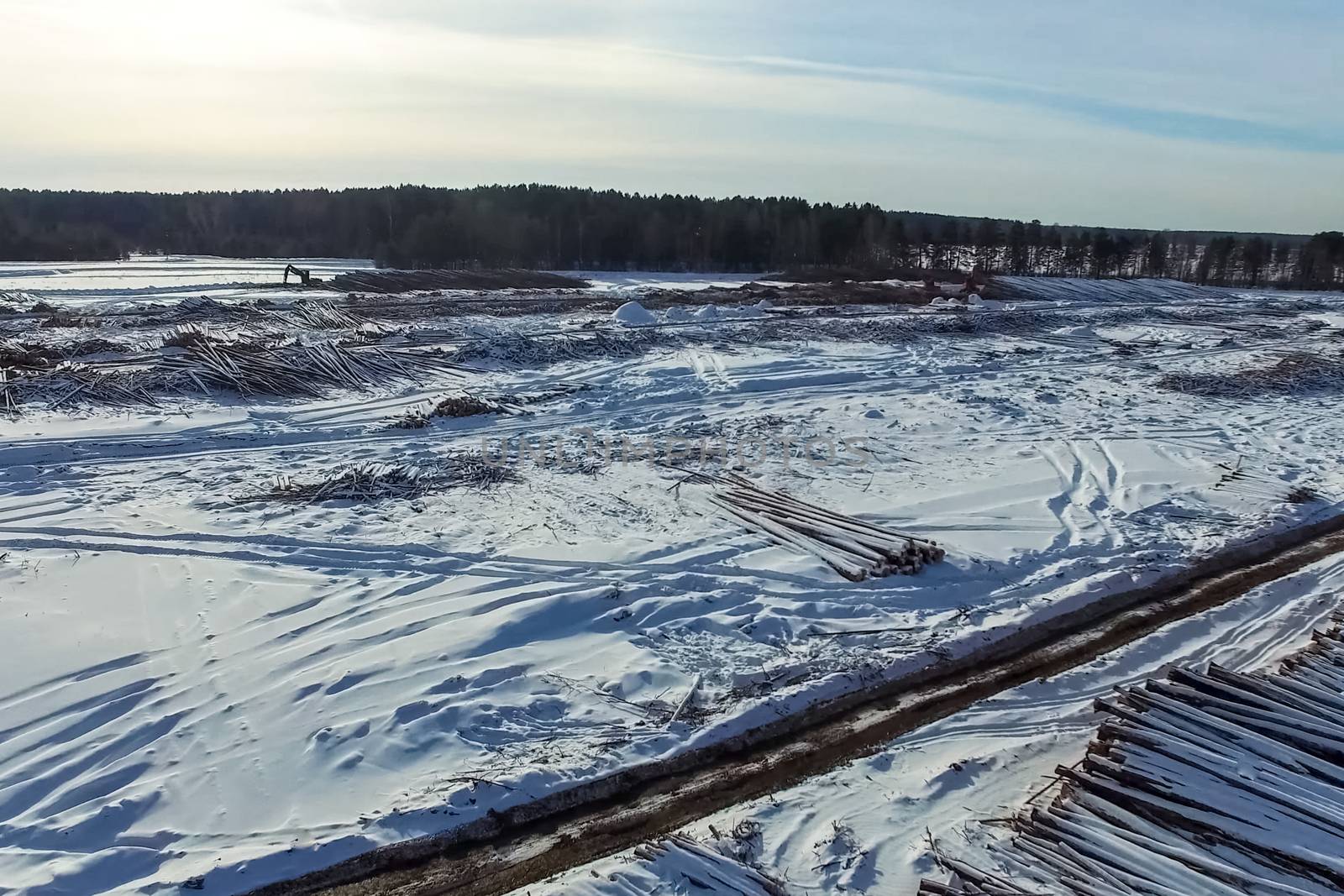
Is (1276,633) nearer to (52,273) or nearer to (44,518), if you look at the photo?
(44,518)

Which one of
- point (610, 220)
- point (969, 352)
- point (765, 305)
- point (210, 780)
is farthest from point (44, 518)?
point (610, 220)

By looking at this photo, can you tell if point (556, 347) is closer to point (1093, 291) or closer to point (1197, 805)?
point (1197, 805)

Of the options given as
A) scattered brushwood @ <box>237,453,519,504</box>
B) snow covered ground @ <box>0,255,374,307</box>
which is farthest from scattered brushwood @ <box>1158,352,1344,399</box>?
snow covered ground @ <box>0,255,374,307</box>

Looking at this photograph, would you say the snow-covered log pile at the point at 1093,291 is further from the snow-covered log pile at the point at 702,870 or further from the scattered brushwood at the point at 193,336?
the snow-covered log pile at the point at 702,870

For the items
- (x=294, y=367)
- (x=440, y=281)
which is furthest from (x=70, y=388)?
(x=440, y=281)

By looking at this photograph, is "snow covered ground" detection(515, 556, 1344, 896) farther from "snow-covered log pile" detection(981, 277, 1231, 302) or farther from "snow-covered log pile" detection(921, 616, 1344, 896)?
"snow-covered log pile" detection(981, 277, 1231, 302)

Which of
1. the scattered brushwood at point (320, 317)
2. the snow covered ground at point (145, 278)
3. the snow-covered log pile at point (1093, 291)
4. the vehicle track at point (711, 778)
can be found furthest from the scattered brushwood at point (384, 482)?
the snow-covered log pile at point (1093, 291)
